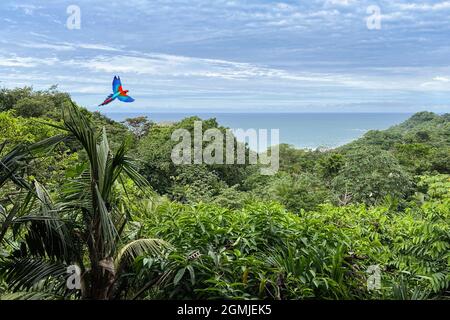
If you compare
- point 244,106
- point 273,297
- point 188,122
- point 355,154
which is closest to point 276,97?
point 244,106

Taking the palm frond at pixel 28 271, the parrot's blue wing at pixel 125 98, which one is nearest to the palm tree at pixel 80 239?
the palm frond at pixel 28 271

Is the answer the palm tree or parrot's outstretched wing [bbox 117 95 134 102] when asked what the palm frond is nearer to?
the palm tree

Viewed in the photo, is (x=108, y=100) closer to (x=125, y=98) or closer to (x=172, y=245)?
(x=125, y=98)

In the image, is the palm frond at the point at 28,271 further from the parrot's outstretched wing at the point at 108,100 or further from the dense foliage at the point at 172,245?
the parrot's outstretched wing at the point at 108,100

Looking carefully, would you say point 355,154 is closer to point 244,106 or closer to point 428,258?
point 244,106

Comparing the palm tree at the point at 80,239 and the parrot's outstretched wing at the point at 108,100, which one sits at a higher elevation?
the parrot's outstretched wing at the point at 108,100

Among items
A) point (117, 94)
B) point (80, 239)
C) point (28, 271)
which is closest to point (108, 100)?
point (117, 94)

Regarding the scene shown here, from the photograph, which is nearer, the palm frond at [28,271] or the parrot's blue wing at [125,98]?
the palm frond at [28,271]
